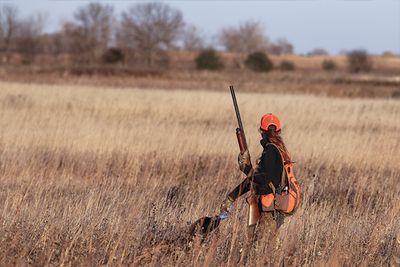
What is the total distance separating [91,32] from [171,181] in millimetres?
59996

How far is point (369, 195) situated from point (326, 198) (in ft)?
2.08

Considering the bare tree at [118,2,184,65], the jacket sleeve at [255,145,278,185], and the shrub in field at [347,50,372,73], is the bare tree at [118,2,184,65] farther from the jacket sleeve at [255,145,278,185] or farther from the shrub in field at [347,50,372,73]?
the jacket sleeve at [255,145,278,185]

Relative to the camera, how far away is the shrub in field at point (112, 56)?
5822 cm

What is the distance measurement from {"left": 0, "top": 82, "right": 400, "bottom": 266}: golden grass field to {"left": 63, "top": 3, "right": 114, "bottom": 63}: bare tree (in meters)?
44.8

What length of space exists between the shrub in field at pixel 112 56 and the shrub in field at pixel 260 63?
12.0 m

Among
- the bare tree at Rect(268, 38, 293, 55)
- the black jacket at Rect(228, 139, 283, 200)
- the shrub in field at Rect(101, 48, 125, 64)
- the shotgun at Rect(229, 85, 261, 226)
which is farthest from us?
the bare tree at Rect(268, 38, 293, 55)

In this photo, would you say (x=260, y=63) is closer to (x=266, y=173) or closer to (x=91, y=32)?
(x=91, y=32)

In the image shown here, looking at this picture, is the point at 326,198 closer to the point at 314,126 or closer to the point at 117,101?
the point at 314,126

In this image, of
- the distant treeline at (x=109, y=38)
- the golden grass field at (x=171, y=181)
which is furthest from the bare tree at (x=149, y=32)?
the golden grass field at (x=171, y=181)

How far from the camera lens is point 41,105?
58.3ft

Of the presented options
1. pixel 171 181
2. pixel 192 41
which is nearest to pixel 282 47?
pixel 192 41

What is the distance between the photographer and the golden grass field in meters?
5.06

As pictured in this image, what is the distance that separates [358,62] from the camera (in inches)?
2231

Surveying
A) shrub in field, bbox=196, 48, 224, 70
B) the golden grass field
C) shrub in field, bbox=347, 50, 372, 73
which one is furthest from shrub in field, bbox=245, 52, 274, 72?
the golden grass field
